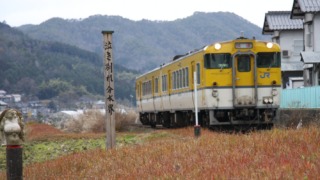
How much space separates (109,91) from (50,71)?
4633 inches

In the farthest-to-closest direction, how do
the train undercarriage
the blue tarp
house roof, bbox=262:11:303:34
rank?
house roof, bbox=262:11:303:34 → the blue tarp → the train undercarriage

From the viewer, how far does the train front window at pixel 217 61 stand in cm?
1938

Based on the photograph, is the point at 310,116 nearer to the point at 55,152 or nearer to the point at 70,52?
the point at 55,152

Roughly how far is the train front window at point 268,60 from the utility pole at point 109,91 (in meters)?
6.41

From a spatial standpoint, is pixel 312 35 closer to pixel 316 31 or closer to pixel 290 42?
pixel 316 31

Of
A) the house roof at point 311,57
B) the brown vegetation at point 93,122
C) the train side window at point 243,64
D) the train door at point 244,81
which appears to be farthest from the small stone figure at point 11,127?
the house roof at point 311,57

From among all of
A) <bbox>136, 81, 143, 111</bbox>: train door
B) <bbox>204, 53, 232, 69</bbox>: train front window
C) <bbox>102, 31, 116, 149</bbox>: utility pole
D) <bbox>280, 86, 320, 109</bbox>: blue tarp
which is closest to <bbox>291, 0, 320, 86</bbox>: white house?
<bbox>280, 86, 320, 109</bbox>: blue tarp

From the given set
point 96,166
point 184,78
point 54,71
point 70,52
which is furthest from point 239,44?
point 70,52

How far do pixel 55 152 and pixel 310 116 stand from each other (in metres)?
9.12

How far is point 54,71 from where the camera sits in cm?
13125

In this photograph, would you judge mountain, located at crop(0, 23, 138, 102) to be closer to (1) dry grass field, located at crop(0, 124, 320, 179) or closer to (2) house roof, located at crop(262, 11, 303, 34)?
(2) house roof, located at crop(262, 11, 303, 34)

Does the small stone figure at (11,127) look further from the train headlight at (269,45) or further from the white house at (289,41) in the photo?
the white house at (289,41)

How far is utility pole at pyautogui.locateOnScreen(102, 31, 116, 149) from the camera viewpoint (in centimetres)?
1446

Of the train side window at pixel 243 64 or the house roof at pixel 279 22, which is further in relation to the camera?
the house roof at pixel 279 22
